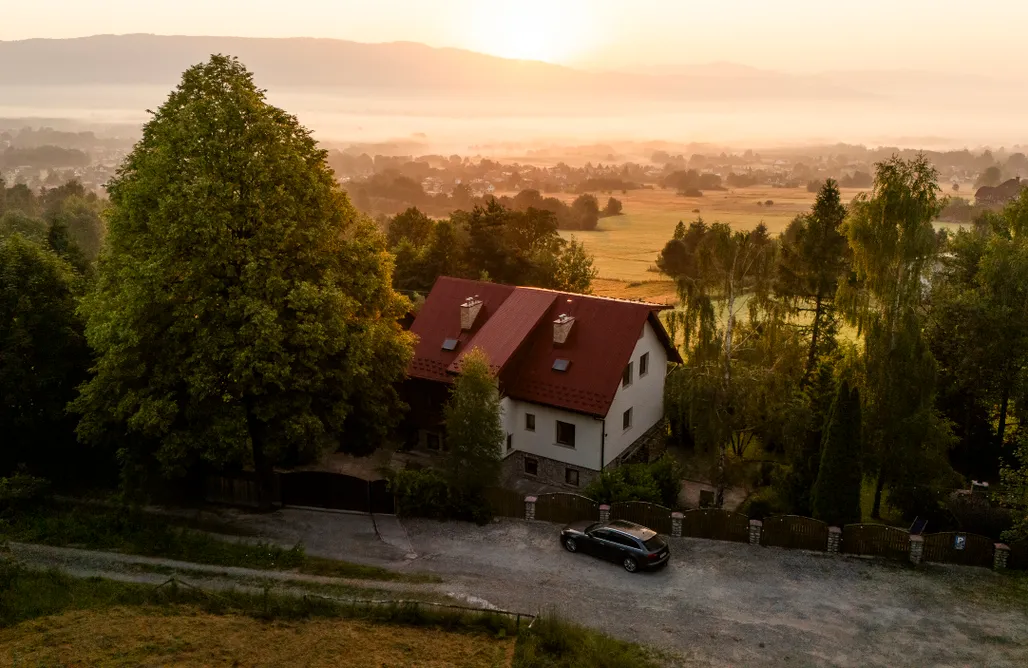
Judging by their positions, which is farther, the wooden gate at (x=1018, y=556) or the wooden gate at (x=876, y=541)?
the wooden gate at (x=876, y=541)

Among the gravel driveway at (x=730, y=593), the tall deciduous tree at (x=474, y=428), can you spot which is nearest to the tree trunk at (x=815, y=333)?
the gravel driveway at (x=730, y=593)

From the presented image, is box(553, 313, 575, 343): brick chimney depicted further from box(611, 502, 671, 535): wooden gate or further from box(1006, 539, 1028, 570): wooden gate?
box(1006, 539, 1028, 570): wooden gate

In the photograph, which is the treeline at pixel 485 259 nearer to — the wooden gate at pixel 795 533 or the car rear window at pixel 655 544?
the wooden gate at pixel 795 533

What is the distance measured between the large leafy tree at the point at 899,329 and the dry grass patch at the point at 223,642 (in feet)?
62.0

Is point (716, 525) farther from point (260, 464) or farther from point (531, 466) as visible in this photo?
point (260, 464)

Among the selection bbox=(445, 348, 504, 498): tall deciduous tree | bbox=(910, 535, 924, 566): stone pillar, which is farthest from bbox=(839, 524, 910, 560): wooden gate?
bbox=(445, 348, 504, 498): tall deciduous tree

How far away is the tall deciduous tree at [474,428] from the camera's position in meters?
30.2

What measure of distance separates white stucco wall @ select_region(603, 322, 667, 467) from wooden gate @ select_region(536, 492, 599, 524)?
5.02m

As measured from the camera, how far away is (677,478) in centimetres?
3281

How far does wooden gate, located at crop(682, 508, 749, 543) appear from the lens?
29.4m

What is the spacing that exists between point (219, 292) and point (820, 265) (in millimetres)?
30856

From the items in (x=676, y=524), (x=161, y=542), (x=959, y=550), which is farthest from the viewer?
(x=676, y=524)

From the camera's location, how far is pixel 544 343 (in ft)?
125

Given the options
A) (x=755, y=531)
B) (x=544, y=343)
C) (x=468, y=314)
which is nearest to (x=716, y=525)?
(x=755, y=531)
